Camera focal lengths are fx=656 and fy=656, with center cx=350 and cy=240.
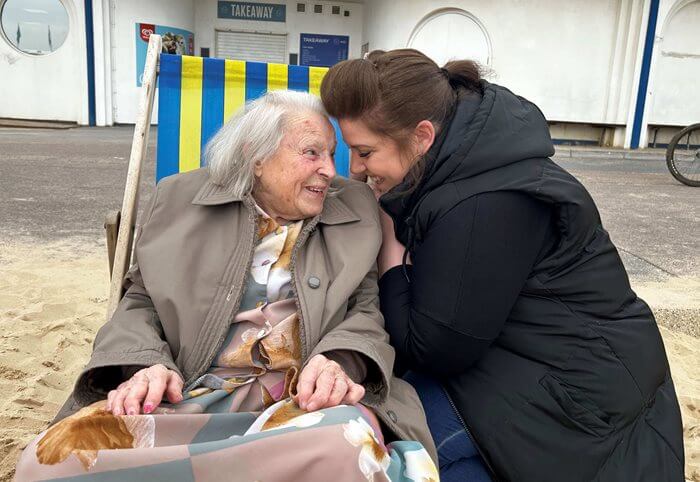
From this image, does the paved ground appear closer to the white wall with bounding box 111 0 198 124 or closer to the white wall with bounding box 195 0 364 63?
the white wall with bounding box 111 0 198 124

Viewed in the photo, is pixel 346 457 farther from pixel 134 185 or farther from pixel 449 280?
pixel 134 185

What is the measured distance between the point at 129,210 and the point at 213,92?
2.28ft

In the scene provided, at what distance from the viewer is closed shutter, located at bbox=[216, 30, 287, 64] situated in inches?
648

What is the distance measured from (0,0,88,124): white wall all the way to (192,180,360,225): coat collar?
14066 mm

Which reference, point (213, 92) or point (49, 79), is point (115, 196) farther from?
point (49, 79)

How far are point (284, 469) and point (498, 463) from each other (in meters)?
0.61

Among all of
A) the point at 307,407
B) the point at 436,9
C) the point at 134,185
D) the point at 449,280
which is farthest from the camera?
the point at 436,9

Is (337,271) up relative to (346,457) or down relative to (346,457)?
up

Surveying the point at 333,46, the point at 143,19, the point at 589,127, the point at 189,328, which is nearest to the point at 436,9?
the point at 333,46

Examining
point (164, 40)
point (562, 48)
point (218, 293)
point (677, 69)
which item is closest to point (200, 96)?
point (218, 293)

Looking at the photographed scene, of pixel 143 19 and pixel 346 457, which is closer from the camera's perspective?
pixel 346 457

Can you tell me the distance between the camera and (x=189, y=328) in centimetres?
174

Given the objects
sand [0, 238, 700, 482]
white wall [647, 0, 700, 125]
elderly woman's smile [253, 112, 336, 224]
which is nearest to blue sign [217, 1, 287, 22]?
white wall [647, 0, 700, 125]

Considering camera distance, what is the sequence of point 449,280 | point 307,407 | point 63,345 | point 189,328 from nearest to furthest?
point 307,407 → point 449,280 → point 189,328 → point 63,345
